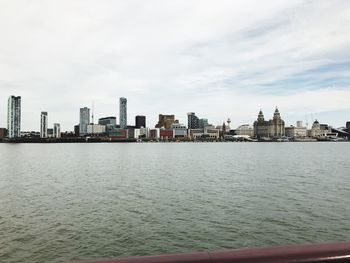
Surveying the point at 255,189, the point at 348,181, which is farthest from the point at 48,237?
the point at 348,181

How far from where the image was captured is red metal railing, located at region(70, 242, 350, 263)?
3.74 m

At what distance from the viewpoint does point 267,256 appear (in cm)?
377

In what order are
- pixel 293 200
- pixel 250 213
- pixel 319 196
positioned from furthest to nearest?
pixel 319 196 → pixel 293 200 → pixel 250 213

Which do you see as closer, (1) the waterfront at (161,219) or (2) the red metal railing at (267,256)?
(2) the red metal railing at (267,256)

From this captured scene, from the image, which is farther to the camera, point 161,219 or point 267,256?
point 161,219

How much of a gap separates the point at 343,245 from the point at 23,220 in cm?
2763

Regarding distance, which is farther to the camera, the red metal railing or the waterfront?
the waterfront

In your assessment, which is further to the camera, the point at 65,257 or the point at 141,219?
the point at 141,219

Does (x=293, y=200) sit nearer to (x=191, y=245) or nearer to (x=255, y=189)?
(x=255, y=189)

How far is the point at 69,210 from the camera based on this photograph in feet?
101

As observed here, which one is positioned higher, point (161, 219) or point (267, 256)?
point (267, 256)

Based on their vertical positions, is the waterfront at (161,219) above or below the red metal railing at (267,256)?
below

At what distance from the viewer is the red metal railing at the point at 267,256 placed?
374 cm

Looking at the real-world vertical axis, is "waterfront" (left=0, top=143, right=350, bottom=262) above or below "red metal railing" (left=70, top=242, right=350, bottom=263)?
below
